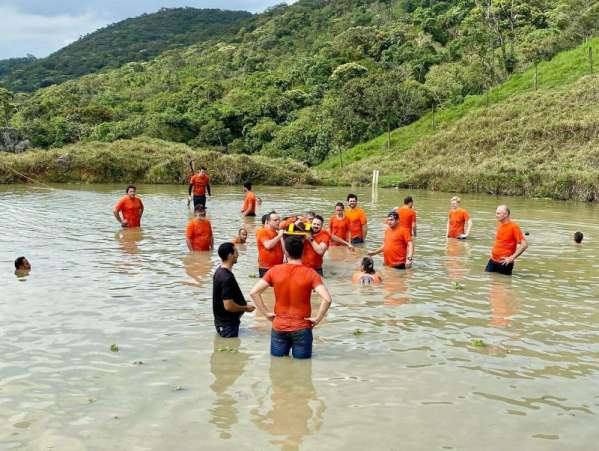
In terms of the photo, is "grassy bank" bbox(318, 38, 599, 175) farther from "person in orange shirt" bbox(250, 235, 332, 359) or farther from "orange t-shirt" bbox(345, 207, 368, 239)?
"person in orange shirt" bbox(250, 235, 332, 359)

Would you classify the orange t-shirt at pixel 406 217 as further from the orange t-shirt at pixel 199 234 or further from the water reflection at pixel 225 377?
the water reflection at pixel 225 377

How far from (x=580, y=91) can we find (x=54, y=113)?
63321 millimetres

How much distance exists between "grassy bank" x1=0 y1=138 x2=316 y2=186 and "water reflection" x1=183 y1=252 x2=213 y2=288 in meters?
30.6

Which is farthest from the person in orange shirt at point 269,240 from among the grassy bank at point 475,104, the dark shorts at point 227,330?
the grassy bank at point 475,104

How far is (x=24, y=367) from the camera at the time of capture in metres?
7.61

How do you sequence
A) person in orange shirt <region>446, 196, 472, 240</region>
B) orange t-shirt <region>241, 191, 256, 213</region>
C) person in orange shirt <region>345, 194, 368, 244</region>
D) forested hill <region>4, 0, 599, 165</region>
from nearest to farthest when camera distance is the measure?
person in orange shirt <region>345, 194, 368, 244</region>, person in orange shirt <region>446, 196, 472, 240</region>, orange t-shirt <region>241, 191, 256, 213</region>, forested hill <region>4, 0, 599, 165</region>

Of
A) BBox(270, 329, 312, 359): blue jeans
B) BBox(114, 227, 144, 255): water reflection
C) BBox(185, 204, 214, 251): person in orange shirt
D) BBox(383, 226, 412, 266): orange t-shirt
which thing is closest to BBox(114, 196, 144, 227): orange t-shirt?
BBox(114, 227, 144, 255): water reflection

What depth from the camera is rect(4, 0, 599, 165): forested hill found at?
2591 inches

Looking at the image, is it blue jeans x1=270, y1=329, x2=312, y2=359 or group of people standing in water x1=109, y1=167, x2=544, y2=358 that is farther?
blue jeans x1=270, y1=329, x2=312, y2=359

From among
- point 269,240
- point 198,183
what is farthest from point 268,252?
point 198,183

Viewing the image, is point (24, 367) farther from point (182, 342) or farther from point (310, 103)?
point (310, 103)

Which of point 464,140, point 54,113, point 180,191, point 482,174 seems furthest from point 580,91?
point 54,113

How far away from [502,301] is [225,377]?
582 cm

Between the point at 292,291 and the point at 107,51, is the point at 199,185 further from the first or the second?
the point at 107,51
